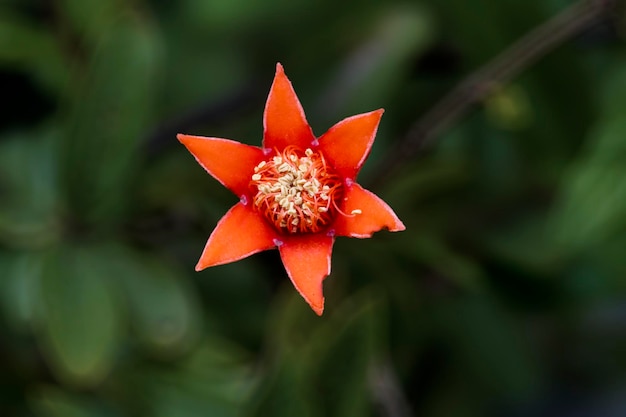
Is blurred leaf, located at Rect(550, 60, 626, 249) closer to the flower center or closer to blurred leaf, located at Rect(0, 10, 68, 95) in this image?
the flower center

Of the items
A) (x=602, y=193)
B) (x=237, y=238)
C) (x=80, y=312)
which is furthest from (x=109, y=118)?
(x=602, y=193)

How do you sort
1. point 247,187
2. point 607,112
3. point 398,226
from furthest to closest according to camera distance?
point 607,112, point 247,187, point 398,226

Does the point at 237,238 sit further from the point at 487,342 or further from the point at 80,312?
the point at 487,342

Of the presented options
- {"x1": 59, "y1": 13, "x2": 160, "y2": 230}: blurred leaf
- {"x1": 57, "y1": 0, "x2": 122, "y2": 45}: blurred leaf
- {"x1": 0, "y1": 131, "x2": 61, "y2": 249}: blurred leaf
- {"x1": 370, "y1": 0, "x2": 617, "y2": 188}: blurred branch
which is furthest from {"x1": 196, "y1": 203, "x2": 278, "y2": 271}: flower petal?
{"x1": 57, "y1": 0, "x2": 122, "y2": 45}: blurred leaf

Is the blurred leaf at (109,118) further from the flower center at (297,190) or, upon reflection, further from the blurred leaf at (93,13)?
the flower center at (297,190)

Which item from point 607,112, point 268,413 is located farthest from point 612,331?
point 268,413

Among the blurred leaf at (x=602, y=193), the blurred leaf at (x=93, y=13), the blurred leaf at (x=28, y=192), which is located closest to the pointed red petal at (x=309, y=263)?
the blurred leaf at (x=602, y=193)

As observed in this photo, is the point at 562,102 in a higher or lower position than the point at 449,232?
higher

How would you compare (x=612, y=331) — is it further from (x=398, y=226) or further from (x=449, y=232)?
(x=398, y=226)
